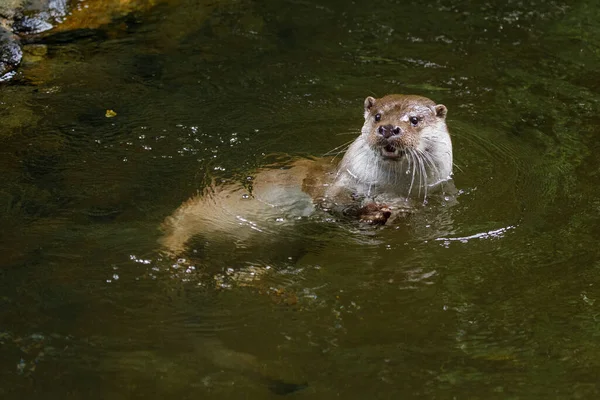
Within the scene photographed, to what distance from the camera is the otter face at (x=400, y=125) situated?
489 centimetres

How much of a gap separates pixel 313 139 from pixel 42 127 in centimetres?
202

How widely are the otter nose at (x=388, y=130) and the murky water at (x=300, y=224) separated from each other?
1.88ft

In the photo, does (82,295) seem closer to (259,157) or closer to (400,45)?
(259,157)

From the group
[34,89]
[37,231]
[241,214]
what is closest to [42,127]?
[34,89]

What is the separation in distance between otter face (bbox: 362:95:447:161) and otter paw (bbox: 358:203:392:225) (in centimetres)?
32

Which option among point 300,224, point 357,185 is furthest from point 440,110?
point 300,224

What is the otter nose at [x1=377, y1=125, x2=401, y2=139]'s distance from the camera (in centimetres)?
486

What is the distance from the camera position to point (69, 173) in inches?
217

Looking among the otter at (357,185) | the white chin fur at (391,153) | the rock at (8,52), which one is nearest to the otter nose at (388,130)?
the otter at (357,185)

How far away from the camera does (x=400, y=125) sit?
499 centimetres

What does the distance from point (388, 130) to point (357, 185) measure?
1.37 feet

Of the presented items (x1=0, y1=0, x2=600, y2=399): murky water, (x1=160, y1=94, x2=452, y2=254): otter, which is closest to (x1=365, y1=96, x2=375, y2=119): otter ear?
(x1=160, y1=94, x2=452, y2=254): otter

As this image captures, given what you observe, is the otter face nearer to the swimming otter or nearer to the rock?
the swimming otter

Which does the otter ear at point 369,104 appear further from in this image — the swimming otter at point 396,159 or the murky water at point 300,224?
the murky water at point 300,224
